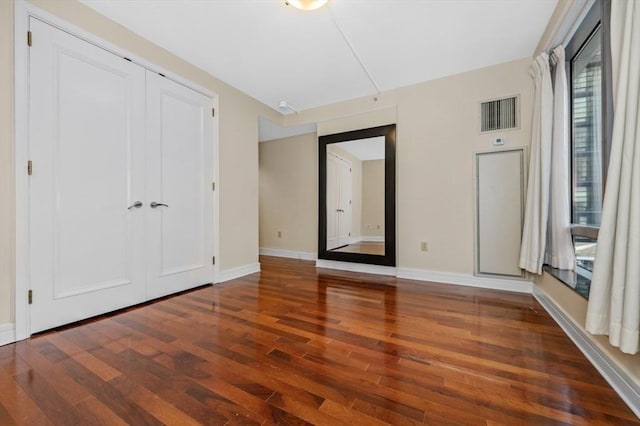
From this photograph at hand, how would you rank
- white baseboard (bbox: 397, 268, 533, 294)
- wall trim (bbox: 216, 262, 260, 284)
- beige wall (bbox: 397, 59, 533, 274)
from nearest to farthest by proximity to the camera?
white baseboard (bbox: 397, 268, 533, 294)
beige wall (bbox: 397, 59, 533, 274)
wall trim (bbox: 216, 262, 260, 284)

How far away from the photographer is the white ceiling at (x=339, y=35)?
7.26 ft

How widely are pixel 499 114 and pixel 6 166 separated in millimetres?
4607

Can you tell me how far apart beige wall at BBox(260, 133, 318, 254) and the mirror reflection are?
68 cm

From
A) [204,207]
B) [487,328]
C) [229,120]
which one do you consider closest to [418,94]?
[229,120]

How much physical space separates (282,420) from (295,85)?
12.0ft

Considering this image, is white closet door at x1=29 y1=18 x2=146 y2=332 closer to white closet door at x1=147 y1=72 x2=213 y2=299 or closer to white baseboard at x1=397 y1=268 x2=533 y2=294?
white closet door at x1=147 y1=72 x2=213 y2=299

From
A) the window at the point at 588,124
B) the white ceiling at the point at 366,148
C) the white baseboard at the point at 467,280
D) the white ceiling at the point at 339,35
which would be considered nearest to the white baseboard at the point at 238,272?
the white baseboard at the point at 467,280

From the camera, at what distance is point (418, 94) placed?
3547 mm

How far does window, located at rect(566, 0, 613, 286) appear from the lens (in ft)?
6.02

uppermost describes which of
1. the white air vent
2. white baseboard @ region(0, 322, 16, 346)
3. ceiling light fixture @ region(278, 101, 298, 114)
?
ceiling light fixture @ region(278, 101, 298, 114)

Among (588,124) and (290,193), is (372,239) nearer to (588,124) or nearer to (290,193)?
(290,193)

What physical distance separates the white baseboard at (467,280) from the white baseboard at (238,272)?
7.01 ft

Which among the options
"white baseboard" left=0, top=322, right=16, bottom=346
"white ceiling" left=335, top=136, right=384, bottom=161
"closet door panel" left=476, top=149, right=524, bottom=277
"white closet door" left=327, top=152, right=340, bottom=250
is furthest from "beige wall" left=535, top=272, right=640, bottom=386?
"white baseboard" left=0, top=322, right=16, bottom=346

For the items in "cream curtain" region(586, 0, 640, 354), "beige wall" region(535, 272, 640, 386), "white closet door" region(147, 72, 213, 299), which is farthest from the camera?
"white closet door" region(147, 72, 213, 299)
